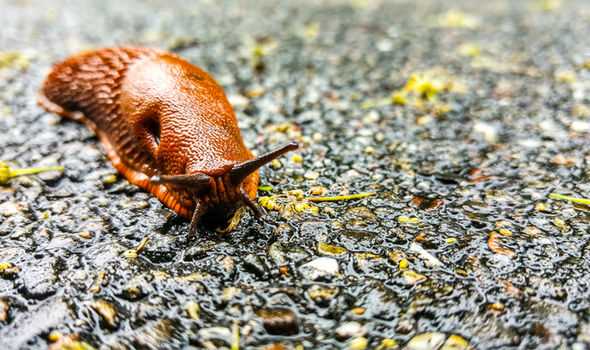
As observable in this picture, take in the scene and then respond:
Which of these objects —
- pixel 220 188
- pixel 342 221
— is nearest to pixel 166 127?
pixel 220 188

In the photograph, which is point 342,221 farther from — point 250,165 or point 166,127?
point 166,127

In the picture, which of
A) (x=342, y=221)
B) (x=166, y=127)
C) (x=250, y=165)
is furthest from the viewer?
(x=166, y=127)

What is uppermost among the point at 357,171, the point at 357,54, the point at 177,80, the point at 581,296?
the point at 177,80

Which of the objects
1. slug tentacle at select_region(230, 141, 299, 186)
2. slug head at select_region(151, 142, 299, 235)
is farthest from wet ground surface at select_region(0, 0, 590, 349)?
slug tentacle at select_region(230, 141, 299, 186)

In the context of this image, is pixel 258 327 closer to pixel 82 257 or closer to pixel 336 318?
pixel 336 318

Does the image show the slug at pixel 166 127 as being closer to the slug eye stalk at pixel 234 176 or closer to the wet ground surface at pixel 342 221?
the slug eye stalk at pixel 234 176

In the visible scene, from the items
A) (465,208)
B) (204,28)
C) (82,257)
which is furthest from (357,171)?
(204,28)
